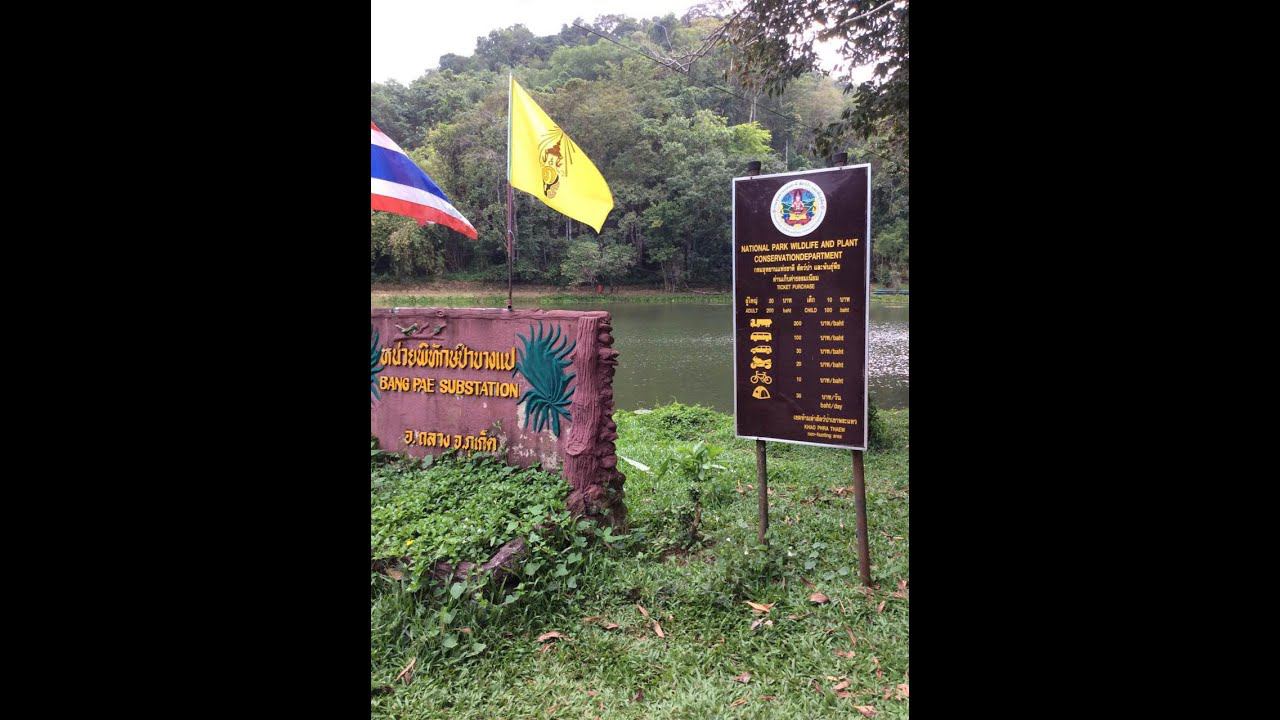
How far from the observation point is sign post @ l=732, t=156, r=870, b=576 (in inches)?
128

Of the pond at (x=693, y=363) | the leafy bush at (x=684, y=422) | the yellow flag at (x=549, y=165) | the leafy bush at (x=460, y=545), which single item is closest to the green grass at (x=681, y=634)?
the leafy bush at (x=460, y=545)

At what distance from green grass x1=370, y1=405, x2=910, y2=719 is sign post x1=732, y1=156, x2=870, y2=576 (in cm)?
31

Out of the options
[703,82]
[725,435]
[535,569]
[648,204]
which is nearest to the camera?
[535,569]

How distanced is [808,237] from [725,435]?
3880mm

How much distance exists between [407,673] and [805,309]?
234 centimetres

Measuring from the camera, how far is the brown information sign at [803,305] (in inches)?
128

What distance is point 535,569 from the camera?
3.15 m

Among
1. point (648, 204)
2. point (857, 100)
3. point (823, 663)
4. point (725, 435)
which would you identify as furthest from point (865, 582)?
point (648, 204)

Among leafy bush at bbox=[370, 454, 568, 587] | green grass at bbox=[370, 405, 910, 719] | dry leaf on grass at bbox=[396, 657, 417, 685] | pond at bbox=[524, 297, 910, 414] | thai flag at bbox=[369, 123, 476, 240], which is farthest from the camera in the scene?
pond at bbox=[524, 297, 910, 414]

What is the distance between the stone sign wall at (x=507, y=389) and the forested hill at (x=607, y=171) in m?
20.5

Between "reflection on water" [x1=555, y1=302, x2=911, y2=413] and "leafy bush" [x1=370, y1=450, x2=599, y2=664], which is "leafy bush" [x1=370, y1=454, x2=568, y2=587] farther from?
"reflection on water" [x1=555, y1=302, x2=911, y2=413]

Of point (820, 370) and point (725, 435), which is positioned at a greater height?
point (820, 370)

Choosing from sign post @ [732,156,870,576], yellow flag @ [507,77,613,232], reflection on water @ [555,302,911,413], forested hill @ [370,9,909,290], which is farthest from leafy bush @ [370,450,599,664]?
forested hill @ [370,9,909,290]

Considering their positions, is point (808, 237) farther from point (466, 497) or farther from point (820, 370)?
point (466, 497)
